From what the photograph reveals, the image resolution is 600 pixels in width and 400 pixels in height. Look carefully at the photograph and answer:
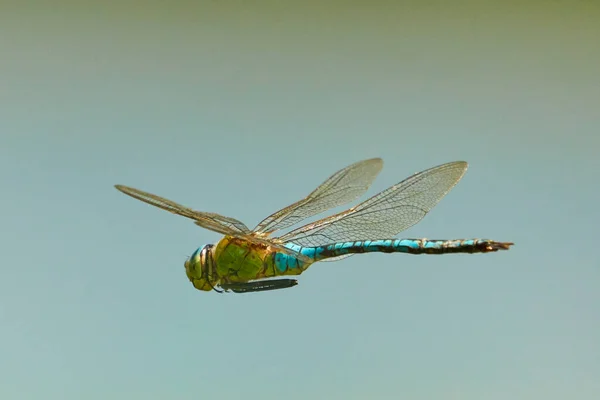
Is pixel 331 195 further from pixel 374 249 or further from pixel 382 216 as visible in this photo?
pixel 374 249

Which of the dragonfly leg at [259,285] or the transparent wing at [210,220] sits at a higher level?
the transparent wing at [210,220]

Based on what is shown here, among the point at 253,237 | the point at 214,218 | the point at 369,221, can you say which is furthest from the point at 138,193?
the point at 369,221

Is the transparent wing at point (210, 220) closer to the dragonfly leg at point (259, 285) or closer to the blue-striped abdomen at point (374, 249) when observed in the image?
the blue-striped abdomen at point (374, 249)

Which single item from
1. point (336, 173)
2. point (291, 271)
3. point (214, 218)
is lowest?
point (291, 271)

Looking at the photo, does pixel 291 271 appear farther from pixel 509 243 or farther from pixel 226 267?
pixel 509 243

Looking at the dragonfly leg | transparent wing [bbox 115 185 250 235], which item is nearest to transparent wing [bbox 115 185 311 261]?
transparent wing [bbox 115 185 250 235]

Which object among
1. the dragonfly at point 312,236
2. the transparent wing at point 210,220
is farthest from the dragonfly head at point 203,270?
the transparent wing at point 210,220

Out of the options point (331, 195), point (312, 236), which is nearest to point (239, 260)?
point (312, 236)
